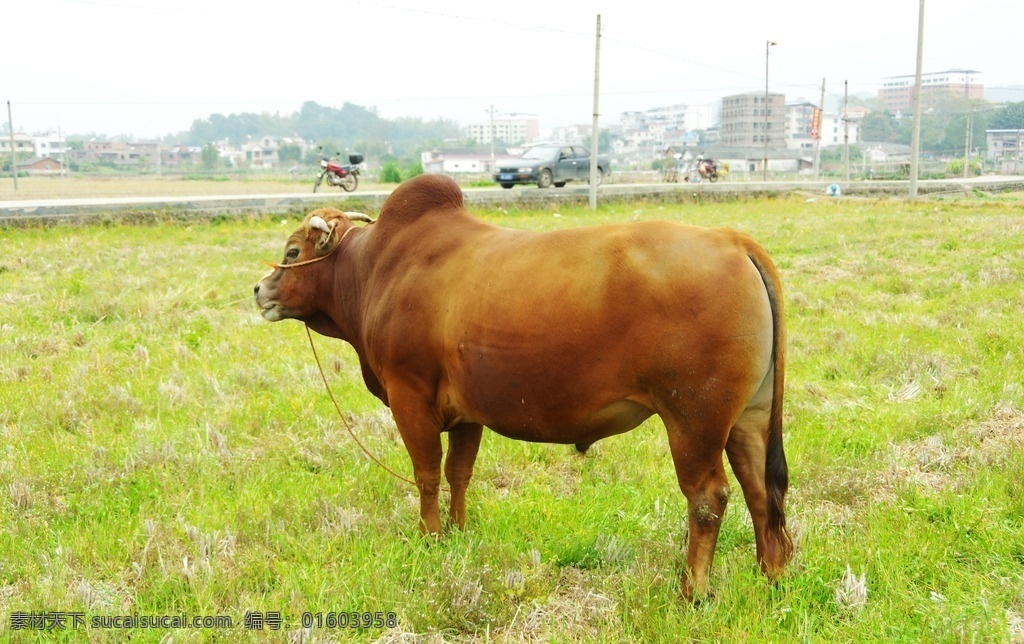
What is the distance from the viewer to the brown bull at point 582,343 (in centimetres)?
387

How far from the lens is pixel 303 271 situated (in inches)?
217

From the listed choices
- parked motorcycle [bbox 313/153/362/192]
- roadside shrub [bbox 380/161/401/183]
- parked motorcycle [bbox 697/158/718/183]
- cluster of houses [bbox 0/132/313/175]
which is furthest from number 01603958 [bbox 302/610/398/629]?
cluster of houses [bbox 0/132/313/175]

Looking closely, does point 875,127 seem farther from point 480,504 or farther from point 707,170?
point 480,504

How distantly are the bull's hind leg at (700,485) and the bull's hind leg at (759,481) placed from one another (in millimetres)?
314

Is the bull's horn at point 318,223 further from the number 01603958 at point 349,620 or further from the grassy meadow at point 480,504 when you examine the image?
the number 01603958 at point 349,620

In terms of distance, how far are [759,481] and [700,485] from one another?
48 cm

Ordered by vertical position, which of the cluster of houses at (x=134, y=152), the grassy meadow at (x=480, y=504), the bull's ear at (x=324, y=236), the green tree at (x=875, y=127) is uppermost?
the green tree at (x=875, y=127)

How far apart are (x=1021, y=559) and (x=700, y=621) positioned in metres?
1.82

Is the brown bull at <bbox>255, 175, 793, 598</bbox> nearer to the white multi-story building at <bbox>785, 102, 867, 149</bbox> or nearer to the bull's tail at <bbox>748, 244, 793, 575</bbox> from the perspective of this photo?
the bull's tail at <bbox>748, 244, 793, 575</bbox>

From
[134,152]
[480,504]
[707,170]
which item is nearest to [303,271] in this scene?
[480,504]

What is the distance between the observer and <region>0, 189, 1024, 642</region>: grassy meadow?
160 inches

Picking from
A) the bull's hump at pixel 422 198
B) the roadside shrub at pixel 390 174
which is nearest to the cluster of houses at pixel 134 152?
the roadside shrub at pixel 390 174

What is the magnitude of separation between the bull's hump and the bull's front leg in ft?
3.61

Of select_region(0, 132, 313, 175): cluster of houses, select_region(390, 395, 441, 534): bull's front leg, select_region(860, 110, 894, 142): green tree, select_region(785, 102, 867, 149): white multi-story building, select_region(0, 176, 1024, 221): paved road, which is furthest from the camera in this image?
select_region(785, 102, 867, 149): white multi-story building
